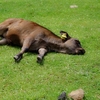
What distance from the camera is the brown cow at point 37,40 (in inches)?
364

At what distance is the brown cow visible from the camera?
925cm

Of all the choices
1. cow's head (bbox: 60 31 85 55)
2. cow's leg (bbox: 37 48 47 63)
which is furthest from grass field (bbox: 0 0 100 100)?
cow's head (bbox: 60 31 85 55)

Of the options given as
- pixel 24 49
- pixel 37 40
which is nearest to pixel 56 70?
pixel 24 49

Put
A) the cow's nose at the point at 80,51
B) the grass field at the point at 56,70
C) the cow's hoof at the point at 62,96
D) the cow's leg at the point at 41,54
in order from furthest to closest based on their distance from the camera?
1. the cow's nose at the point at 80,51
2. the cow's leg at the point at 41,54
3. the grass field at the point at 56,70
4. the cow's hoof at the point at 62,96

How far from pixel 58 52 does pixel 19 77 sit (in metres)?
2.05

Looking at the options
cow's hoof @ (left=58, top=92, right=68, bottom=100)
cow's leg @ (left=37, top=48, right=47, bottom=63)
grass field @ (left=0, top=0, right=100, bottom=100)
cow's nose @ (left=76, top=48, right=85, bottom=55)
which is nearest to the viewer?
cow's hoof @ (left=58, top=92, right=68, bottom=100)

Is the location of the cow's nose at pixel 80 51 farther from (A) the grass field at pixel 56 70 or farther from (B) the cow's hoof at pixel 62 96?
(B) the cow's hoof at pixel 62 96

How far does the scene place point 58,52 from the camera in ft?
30.8

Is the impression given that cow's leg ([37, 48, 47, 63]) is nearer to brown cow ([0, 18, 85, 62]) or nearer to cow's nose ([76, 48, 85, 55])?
brown cow ([0, 18, 85, 62])

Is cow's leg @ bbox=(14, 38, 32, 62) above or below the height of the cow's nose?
above

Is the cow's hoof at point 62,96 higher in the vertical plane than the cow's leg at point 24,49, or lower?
higher

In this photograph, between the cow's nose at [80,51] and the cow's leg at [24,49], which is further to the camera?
the cow's nose at [80,51]

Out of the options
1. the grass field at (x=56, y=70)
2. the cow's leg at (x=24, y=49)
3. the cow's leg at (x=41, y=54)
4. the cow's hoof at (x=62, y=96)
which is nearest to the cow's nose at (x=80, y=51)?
the grass field at (x=56, y=70)

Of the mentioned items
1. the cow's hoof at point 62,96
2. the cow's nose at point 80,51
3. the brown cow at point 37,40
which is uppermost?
the cow's hoof at point 62,96
